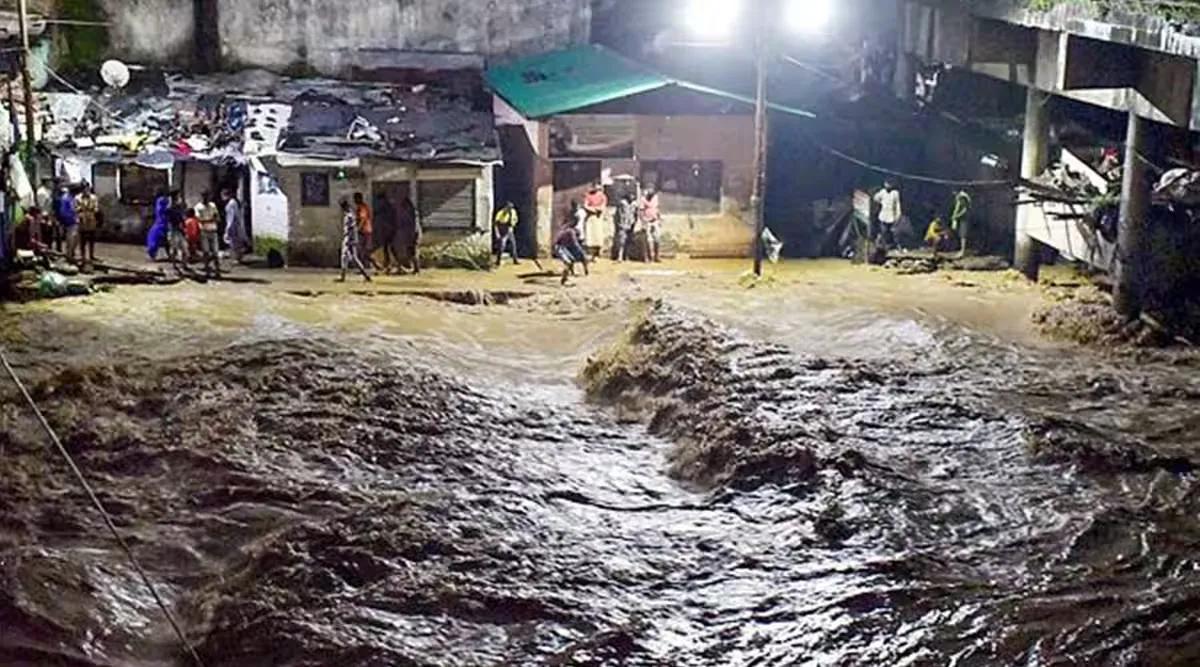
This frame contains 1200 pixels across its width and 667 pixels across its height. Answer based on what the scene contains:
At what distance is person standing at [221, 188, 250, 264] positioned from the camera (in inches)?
1094

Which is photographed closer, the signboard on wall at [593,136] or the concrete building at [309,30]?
the signboard on wall at [593,136]

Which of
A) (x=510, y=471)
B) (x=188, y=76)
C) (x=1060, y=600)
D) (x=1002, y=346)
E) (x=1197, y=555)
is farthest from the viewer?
(x=188, y=76)

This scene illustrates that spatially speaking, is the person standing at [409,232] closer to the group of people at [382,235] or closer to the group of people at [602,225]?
the group of people at [382,235]

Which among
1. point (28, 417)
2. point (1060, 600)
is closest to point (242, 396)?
point (28, 417)

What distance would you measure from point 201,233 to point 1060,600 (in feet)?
59.0

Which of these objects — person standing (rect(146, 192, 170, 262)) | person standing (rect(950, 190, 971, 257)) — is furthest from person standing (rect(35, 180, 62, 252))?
person standing (rect(950, 190, 971, 257))

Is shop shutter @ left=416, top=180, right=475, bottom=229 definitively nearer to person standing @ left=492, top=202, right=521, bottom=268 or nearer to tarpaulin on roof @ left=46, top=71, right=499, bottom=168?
person standing @ left=492, top=202, right=521, bottom=268

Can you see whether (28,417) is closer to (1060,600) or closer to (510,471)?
(510,471)

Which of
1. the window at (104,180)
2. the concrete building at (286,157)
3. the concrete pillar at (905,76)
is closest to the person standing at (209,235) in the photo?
the concrete building at (286,157)

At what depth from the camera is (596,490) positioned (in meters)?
Result: 16.2

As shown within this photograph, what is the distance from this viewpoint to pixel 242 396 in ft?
61.3

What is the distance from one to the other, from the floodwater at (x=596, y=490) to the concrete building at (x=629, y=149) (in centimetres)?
564

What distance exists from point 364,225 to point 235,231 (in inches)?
108

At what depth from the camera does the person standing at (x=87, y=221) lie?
26.1 meters
